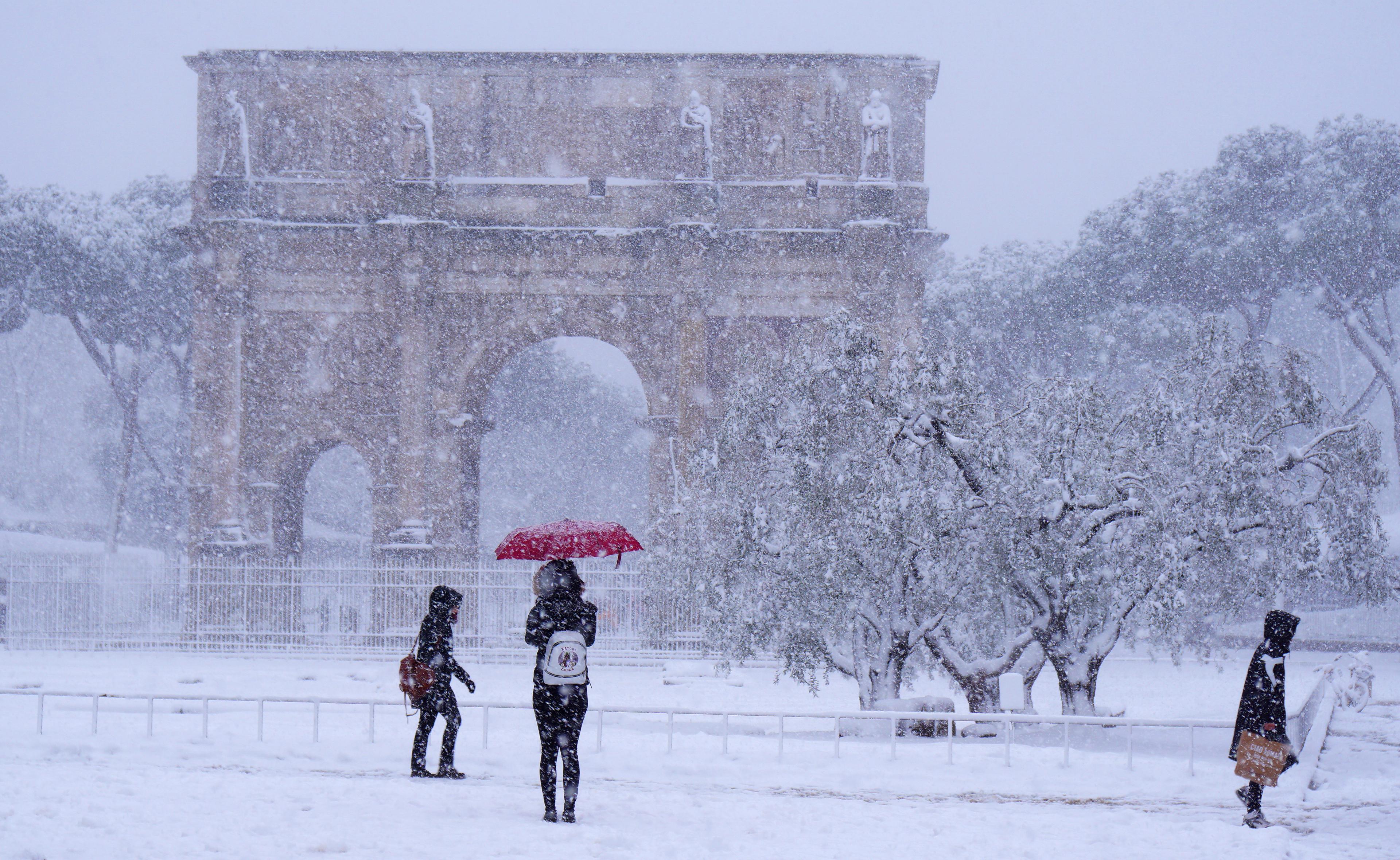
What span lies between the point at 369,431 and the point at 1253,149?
69.0ft

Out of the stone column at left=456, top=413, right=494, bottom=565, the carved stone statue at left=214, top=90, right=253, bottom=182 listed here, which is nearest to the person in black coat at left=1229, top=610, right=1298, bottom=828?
the stone column at left=456, top=413, right=494, bottom=565

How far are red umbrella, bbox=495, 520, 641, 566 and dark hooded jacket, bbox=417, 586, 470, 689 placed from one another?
2.24 ft

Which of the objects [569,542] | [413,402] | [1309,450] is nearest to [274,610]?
[413,402]

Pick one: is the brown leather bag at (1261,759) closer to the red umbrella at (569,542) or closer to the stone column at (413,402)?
the red umbrella at (569,542)

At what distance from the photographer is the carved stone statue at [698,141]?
2433 centimetres

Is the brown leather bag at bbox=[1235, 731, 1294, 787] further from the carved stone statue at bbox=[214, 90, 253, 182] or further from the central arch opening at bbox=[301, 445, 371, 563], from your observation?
the central arch opening at bbox=[301, 445, 371, 563]

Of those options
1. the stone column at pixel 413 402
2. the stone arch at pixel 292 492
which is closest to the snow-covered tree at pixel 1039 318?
the stone column at pixel 413 402

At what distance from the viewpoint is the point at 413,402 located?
24.4 meters

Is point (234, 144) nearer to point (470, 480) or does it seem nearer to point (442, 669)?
point (470, 480)

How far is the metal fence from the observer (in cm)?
2148

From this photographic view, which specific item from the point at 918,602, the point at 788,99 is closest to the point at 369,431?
the point at 788,99

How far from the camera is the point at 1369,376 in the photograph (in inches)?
2064

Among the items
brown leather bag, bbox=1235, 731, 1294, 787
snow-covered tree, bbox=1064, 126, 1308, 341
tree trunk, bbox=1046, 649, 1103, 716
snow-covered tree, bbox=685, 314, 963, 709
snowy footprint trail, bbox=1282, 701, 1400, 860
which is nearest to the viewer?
snowy footprint trail, bbox=1282, 701, 1400, 860

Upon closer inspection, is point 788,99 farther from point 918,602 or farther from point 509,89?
point 918,602
